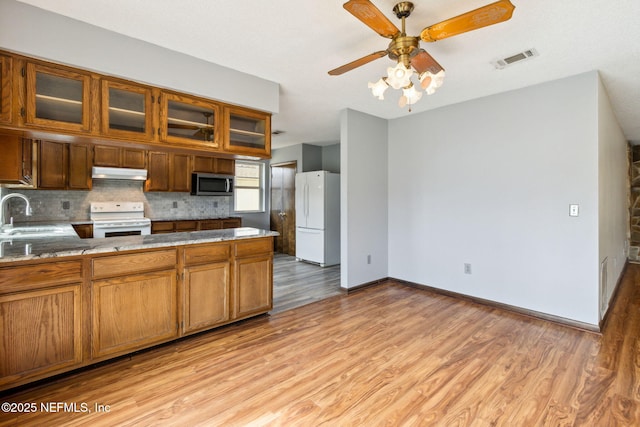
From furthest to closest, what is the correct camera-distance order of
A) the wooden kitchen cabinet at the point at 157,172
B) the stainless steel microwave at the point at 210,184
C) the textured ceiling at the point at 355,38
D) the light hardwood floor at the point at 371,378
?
the stainless steel microwave at the point at 210,184 < the wooden kitchen cabinet at the point at 157,172 < the textured ceiling at the point at 355,38 < the light hardwood floor at the point at 371,378

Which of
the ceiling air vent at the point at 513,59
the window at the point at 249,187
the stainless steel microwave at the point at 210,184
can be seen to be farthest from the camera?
the window at the point at 249,187

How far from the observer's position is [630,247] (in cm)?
634

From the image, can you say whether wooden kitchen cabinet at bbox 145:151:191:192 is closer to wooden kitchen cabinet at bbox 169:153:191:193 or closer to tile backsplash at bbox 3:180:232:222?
wooden kitchen cabinet at bbox 169:153:191:193

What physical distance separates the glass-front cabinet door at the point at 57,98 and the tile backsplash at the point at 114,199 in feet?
8.59

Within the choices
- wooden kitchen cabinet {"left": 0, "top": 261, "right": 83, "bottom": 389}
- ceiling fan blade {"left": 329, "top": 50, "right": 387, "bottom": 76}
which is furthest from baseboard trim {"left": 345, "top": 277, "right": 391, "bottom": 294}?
wooden kitchen cabinet {"left": 0, "top": 261, "right": 83, "bottom": 389}

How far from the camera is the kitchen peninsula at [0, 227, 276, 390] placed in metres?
1.90

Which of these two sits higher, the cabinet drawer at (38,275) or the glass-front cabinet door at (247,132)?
the glass-front cabinet door at (247,132)

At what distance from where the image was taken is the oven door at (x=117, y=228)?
4520mm

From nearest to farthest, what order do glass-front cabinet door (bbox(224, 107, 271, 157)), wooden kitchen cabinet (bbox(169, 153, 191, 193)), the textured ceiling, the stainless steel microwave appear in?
1. the textured ceiling
2. glass-front cabinet door (bbox(224, 107, 271, 157))
3. wooden kitchen cabinet (bbox(169, 153, 191, 193))
4. the stainless steel microwave

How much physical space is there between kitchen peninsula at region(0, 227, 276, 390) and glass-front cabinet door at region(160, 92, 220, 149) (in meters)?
0.92

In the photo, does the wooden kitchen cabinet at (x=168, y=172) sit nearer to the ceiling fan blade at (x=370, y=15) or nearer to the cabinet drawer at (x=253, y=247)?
the cabinet drawer at (x=253, y=247)

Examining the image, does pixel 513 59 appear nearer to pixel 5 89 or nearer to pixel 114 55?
pixel 114 55

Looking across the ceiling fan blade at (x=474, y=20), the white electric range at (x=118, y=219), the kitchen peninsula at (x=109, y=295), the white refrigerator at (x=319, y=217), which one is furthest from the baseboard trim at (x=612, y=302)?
the white electric range at (x=118, y=219)

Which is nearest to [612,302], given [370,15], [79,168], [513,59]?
[513,59]
